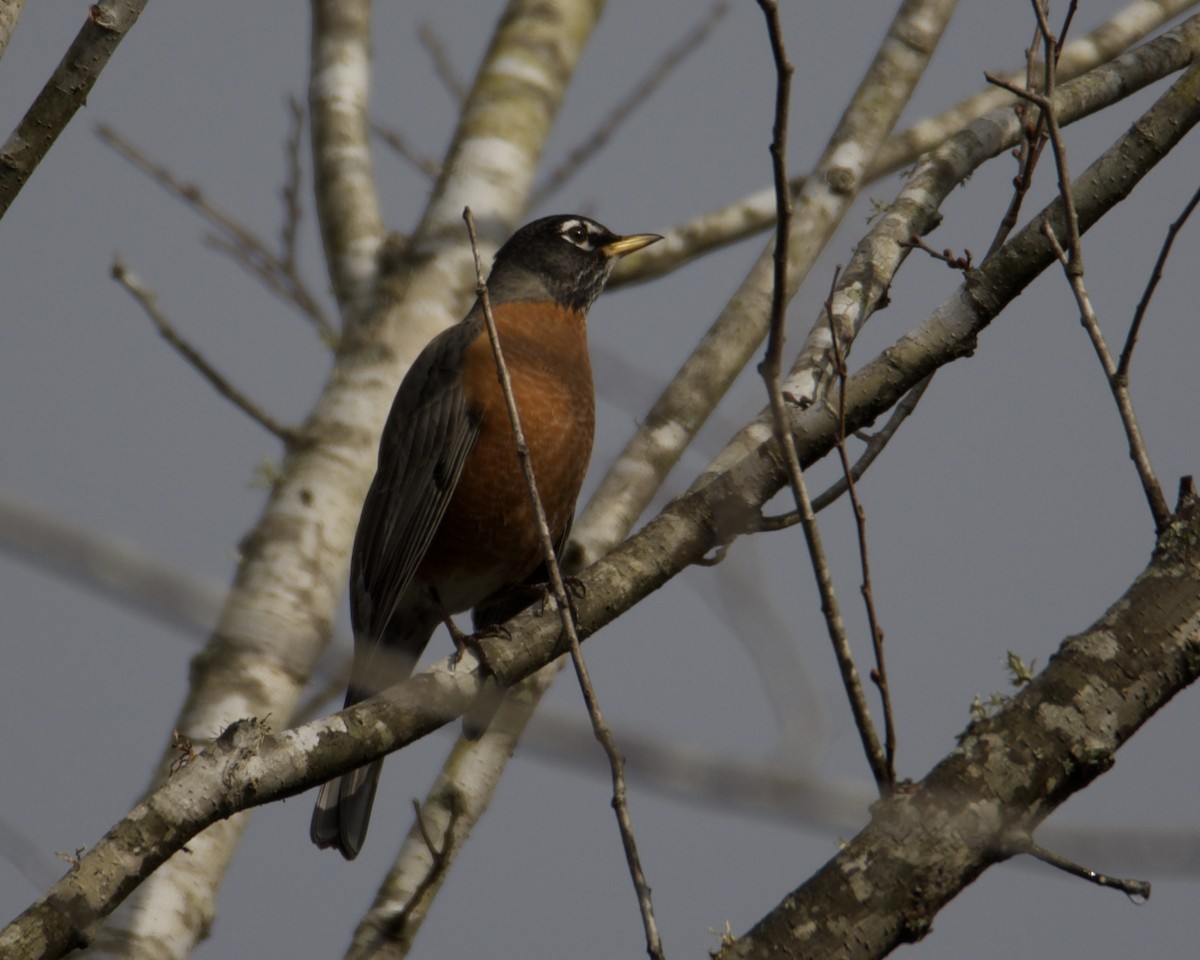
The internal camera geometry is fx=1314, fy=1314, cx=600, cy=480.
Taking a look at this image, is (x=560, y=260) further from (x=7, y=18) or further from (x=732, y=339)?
(x=7, y=18)

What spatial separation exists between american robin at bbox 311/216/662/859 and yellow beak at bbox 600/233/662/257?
1.11 m

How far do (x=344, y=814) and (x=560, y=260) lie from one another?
3004 mm

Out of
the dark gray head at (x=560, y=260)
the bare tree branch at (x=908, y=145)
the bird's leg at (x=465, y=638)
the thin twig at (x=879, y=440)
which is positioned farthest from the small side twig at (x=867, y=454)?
the dark gray head at (x=560, y=260)

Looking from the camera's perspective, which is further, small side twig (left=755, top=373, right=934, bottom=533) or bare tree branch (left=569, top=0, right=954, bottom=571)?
bare tree branch (left=569, top=0, right=954, bottom=571)

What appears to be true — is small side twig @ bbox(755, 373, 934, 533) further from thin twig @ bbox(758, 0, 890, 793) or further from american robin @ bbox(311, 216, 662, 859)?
american robin @ bbox(311, 216, 662, 859)

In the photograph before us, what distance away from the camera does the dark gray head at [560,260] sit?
6480mm

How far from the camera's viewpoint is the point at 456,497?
5.37 m

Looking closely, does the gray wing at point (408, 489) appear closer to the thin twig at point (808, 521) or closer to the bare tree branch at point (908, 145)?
the bare tree branch at point (908, 145)

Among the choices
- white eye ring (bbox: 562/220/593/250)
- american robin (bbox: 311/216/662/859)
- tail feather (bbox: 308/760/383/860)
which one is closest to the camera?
tail feather (bbox: 308/760/383/860)

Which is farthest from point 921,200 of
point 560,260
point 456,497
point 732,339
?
point 560,260

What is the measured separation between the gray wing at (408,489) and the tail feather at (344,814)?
535mm

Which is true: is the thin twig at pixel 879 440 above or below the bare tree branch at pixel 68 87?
A: above

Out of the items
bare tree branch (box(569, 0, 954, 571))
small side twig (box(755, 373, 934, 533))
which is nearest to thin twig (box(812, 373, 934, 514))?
small side twig (box(755, 373, 934, 533))

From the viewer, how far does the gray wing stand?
5254mm
